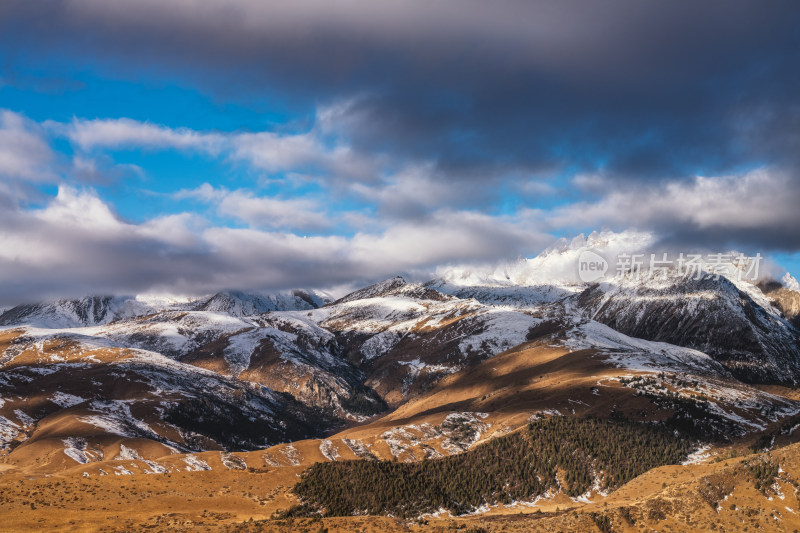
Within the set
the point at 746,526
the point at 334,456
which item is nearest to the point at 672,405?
Answer: the point at 334,456

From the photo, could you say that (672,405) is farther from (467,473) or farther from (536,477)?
(467,473)

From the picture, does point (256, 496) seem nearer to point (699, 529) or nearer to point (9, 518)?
point (9, 518)

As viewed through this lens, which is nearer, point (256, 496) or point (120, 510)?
point (120, 510)

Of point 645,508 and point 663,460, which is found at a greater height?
point 645,508

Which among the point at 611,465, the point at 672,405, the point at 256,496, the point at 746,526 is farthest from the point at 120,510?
the point at 672,405

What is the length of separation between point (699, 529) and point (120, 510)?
73.0 meters

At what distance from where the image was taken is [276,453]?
15062cm

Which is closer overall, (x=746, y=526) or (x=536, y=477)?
(x=746, y=526)

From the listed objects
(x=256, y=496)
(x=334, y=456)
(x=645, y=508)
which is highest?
(x=645, y=508)

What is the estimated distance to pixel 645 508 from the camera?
6681cm

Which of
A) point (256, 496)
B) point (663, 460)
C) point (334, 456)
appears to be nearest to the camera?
point (256, 496)

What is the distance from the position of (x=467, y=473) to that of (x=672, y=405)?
83340 millimetres

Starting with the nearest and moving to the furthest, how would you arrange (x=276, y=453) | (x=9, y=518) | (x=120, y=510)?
(x=9, y=518) → (x=120, y=510) → (x=276, y=453)

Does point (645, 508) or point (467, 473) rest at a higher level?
point (645, 508)
